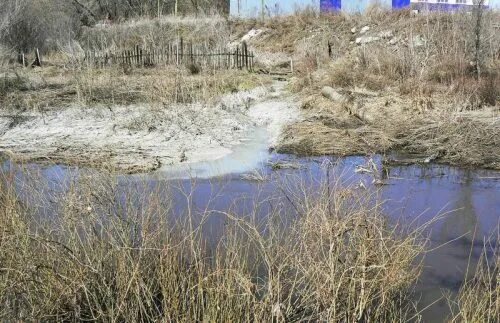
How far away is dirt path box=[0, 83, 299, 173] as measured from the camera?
400 inches

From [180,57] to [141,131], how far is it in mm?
9248

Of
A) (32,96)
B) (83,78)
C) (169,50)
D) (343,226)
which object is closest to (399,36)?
(169,50)

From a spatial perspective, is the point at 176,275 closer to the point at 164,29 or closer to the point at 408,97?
the point at 408,97

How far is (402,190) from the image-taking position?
27.1 feet

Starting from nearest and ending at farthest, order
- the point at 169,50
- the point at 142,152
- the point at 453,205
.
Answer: the point at 453,205
the point at 142,152
the point at 169,50

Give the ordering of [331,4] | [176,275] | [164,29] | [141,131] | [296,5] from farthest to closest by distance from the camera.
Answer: [164,29] < [296,5] < [331,4] < [141,131] < [176,275]

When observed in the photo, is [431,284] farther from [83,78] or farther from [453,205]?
[83,78]

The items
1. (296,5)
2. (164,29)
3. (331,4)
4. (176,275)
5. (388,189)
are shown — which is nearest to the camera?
(176,275)

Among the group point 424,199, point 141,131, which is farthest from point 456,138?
point 141,131

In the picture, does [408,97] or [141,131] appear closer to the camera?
[141,131]

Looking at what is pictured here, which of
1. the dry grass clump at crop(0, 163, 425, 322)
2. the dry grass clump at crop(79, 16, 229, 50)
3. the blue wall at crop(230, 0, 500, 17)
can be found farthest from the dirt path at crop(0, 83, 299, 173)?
the dry grass clump at crop(79, 16, 229, 50)

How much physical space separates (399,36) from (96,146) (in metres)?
15.3

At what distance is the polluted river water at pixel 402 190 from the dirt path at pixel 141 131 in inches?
23.9

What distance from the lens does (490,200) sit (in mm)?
7809
